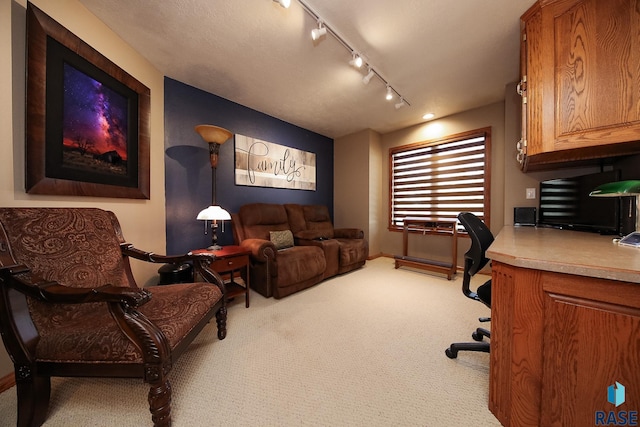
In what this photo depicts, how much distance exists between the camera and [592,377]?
2.54ft

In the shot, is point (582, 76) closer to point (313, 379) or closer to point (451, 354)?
point (451, 354)

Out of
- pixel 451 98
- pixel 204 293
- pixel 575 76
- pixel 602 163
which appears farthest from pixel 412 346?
pixel 451 98

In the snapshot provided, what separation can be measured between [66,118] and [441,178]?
4.25m

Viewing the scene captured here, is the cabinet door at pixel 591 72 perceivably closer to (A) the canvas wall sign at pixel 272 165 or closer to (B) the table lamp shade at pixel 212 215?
(B) the table lamp shade at pixel 212 215

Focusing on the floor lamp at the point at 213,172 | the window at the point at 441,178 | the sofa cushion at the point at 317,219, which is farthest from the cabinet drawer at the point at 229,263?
the window at the point at 441,178

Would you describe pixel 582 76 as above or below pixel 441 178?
above

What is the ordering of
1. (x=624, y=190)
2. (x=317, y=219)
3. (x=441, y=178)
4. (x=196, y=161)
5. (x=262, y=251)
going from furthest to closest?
(x=317, y=219)
(x=441, y=178)
(x=196, y=161)
(x=262, y=251)
(x=624, y=190)

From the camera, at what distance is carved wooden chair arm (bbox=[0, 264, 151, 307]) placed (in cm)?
89

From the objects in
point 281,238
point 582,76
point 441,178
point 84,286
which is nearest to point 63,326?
point 84,286

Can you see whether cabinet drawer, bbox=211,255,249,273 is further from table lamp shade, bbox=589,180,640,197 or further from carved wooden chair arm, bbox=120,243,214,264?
table lamp shade, bbox=589,180,640,197

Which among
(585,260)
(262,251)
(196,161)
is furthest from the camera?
(196,161)

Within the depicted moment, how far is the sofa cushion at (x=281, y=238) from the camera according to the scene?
2811mm

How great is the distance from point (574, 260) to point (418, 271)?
2.70 meters

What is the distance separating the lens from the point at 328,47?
76.4 inches
